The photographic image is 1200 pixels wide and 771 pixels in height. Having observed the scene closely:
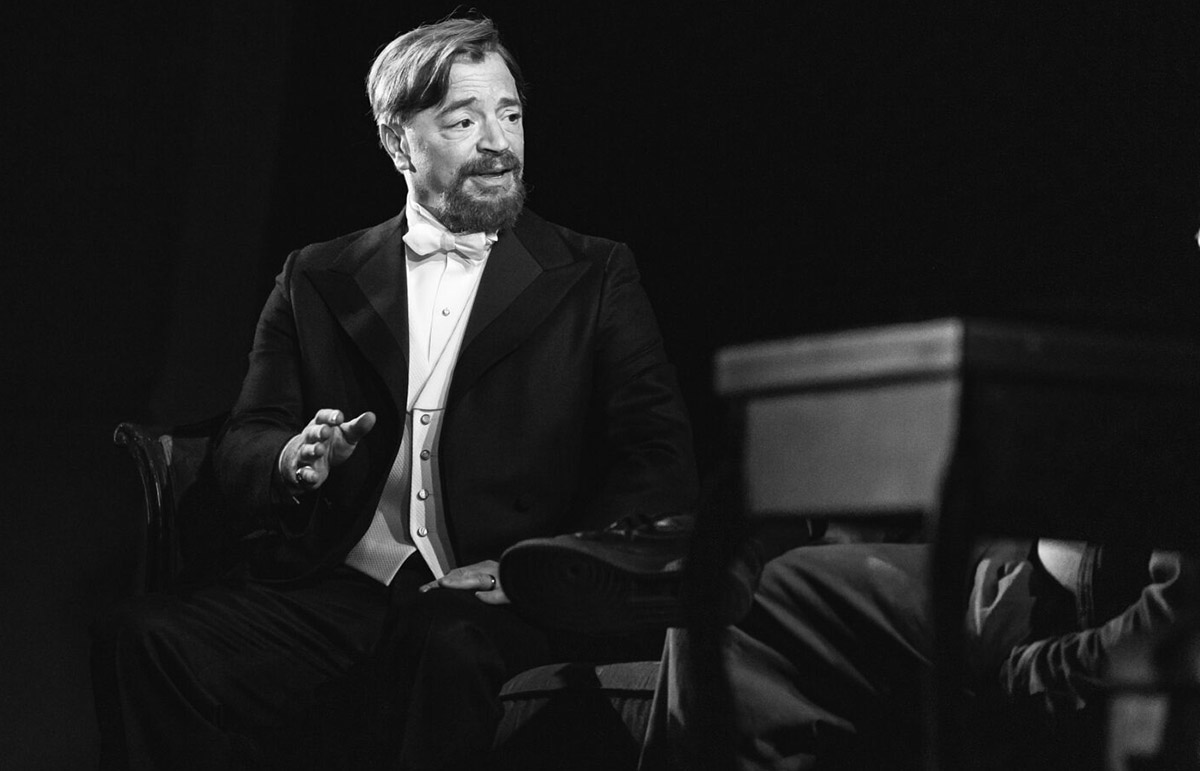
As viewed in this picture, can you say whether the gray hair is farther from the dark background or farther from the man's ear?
the dark background

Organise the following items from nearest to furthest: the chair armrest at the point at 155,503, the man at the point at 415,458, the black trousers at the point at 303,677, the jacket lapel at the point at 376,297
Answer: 1. the black trousers at the point at 303,677
2. the man at the point at 415,458
3. the chair armrest at the point at 155,503
4. the jacket lapel at the point at 376,297

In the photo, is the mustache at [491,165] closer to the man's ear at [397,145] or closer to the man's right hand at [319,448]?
the man's ear at [397,145]

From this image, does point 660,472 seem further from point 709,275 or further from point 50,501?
point 50,501

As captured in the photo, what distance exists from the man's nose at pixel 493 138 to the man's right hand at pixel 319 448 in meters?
0.63

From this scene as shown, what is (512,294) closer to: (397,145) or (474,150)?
(474,150)

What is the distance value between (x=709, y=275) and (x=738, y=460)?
132 cm

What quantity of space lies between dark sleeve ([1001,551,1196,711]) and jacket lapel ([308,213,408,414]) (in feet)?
3.76

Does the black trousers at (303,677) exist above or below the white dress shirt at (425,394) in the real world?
below

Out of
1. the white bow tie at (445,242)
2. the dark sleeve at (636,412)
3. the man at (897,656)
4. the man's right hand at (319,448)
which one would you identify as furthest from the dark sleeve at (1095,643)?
the white bow tie at (445,242)

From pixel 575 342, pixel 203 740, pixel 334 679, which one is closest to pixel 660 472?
pixel 575 342

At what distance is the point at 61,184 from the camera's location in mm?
3281

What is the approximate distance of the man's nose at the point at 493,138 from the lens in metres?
2.61

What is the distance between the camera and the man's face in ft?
8.47

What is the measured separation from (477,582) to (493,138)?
0.87 meters
